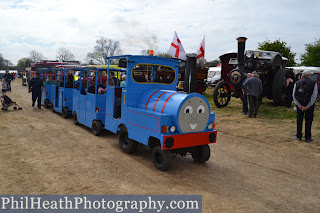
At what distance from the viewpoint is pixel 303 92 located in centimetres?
713

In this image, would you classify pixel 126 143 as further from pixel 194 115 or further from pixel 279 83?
pixel 279 83

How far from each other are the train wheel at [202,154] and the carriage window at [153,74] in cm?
180

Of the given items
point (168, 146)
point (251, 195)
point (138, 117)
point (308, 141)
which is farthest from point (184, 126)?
point (308, 141)

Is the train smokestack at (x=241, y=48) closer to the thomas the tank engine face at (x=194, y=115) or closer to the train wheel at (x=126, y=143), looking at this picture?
the thomas the tank engine face at (x=194, y=115)

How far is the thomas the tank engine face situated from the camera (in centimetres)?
512

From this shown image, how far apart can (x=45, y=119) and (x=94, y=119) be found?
323cm

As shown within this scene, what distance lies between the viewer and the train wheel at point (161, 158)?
16.7ft

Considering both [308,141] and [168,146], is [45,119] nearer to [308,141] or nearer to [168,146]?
[168,146]

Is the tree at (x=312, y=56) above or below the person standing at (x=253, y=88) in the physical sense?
above

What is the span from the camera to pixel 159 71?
641 centimetres

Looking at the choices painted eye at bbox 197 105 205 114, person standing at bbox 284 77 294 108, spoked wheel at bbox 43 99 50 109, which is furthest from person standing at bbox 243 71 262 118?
spoked wheel at bbox 43 99 50 109

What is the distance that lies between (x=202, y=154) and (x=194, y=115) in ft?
3.12

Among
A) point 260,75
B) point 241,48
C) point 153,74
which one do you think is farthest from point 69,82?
point 260,75

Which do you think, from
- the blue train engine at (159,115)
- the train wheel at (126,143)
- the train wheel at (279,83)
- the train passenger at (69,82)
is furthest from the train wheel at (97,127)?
the train wheel at (279,83)
